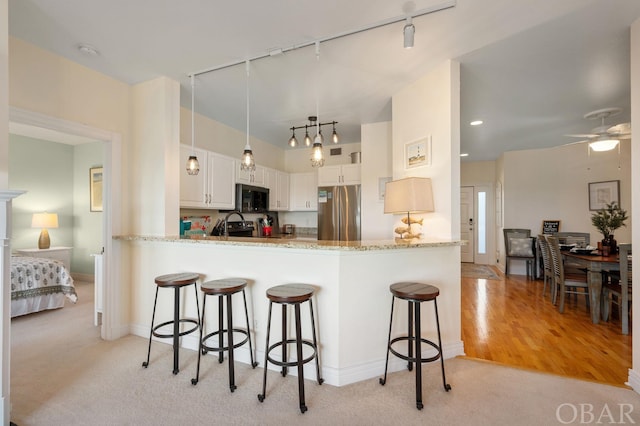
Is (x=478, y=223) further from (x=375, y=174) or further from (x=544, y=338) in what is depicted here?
(x=544, y=338)

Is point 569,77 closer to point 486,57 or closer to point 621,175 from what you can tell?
point 486,57

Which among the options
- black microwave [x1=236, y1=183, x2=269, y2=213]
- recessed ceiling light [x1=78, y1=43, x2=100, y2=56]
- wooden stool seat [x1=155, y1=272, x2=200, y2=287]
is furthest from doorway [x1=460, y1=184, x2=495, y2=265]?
→ recessed ceiling light [x1=78, y1=43, x2=100, y2=56]

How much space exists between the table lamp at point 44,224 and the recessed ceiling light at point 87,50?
4.00 metres

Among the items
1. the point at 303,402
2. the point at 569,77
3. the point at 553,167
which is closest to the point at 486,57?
the point at 569,77

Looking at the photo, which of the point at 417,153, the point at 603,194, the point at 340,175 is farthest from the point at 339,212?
the point at 603,194

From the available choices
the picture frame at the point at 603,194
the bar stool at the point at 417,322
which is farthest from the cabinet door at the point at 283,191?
the picture frame at the point at 603,194

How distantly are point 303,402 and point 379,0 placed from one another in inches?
101

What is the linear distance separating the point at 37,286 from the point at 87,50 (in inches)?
119

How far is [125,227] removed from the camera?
305 cm

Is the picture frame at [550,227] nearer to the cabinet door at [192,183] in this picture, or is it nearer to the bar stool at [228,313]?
the bar stool at [228,313]

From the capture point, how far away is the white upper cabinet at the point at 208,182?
3.50 metres

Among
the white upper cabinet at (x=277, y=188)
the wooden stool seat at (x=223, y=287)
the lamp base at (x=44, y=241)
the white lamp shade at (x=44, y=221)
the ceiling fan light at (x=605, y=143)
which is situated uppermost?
the ceiling fan light at (x=605, y=143)

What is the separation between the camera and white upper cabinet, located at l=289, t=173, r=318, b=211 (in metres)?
5.53

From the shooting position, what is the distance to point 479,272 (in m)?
6.28
